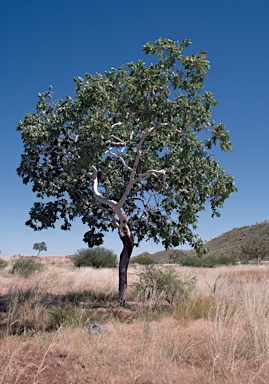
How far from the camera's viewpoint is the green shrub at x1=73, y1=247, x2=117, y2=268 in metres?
34.8

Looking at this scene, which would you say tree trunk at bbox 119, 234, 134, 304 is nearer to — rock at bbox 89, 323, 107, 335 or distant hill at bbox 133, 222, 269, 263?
rock at bbox 89, 323, 107, 335

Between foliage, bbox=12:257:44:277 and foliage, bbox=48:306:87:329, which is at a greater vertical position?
foliage, bbox=12:257:44:277

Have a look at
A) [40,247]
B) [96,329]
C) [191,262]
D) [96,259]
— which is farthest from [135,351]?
[40,247]

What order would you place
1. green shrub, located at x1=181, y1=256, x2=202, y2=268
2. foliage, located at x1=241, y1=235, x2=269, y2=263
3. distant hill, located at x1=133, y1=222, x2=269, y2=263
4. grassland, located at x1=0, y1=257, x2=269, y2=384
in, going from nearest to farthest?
grassland, located at x1=0, y1=257, x2=269, y2=384 < green shrub, located at x1=181, y1=256, x2=202, y2=268 < foliage, located at x1=241, y1=235, x2=269, y2=263 < distant hill, located at x1=133, y1=222, x2=269, y2=263

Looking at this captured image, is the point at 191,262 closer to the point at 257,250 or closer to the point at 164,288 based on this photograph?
the point at 257,250

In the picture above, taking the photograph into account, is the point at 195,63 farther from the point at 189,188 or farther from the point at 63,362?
the point at 63,362

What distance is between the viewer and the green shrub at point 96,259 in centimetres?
3475

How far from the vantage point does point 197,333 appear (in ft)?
26.0

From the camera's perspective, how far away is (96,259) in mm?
34906

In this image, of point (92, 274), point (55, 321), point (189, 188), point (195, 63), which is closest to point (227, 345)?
point (55, 321)

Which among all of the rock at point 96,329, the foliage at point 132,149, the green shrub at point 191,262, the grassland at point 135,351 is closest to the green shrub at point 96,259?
the green shrub at point 191,262

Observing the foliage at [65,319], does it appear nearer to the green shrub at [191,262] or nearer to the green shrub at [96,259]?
the green shrub at [96,259]

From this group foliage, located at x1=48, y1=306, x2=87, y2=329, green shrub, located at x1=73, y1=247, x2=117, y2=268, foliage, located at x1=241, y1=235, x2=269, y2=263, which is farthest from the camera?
foliage, located at x1=241, y1=235, x2=269, y2=263

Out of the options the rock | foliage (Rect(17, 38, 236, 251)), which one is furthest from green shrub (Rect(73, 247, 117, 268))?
the rock
